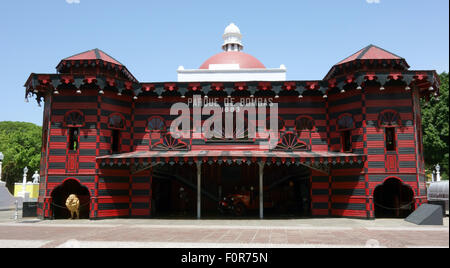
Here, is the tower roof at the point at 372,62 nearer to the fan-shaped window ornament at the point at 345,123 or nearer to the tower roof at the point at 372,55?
the tower roof at the point at 372,55

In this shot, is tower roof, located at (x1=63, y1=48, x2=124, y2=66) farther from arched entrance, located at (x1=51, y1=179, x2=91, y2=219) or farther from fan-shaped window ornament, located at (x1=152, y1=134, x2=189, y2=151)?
arched entrance, located at (x1=51, y1=179, x2=91, y2=219)

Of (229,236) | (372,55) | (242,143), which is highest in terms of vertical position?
(372,55)

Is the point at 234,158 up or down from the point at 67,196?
up

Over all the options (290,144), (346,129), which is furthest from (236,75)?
(346,129)

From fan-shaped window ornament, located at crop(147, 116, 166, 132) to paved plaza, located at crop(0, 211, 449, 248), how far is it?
21.7 feet

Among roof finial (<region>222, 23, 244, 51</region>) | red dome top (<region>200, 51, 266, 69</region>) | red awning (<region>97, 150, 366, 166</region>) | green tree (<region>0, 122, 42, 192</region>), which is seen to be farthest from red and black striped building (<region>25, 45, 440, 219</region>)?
green tree (<region>0, 122, 42, 192</region>)

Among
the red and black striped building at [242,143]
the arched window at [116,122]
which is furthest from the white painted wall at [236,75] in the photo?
the arched window at [116,122]

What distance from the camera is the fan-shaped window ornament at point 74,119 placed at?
19.0 m

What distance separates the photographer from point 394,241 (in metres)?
11.1

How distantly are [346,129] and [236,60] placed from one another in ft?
49.6

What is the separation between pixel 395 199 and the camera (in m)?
19.5

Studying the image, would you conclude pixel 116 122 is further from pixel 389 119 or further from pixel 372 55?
pixel 389 119

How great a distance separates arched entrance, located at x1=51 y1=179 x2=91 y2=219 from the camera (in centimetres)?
1967
